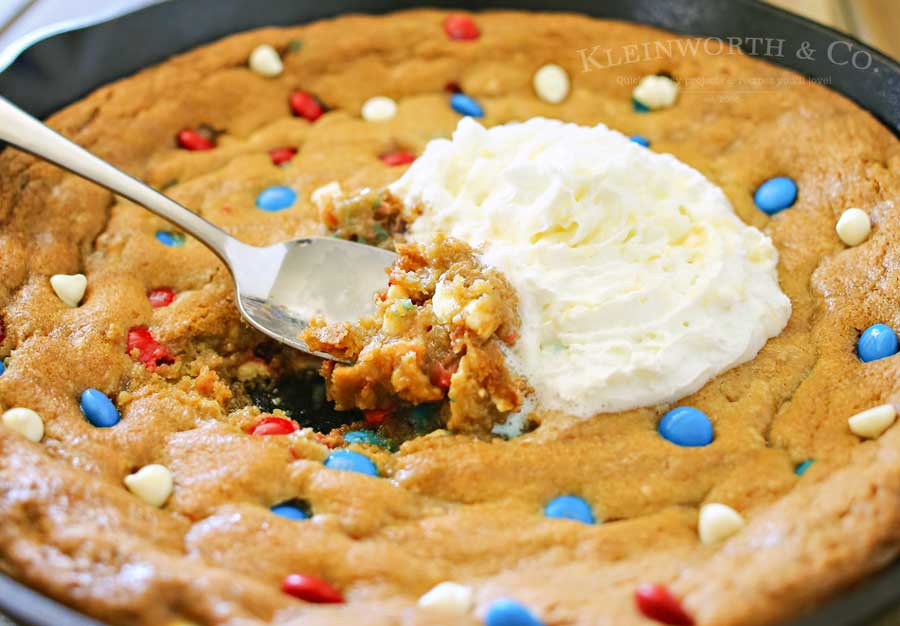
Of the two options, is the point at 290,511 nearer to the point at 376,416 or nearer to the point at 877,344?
the point at 376,416

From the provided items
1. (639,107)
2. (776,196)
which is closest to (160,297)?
(639,107)

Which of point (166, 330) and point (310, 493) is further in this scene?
point (166, 330)

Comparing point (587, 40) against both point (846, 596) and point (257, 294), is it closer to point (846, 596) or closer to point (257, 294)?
point (257, 294)

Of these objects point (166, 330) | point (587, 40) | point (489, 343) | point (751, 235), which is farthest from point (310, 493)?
point (587, 40)

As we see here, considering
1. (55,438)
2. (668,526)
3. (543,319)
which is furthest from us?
(543,319)

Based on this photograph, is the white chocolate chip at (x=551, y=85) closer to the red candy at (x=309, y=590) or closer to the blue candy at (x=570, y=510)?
the blue candy at (x=570, y=510)

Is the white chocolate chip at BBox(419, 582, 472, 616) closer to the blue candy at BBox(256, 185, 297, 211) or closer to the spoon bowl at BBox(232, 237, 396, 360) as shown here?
the spoon bowl at BBox(232, 237, 396, 360)
